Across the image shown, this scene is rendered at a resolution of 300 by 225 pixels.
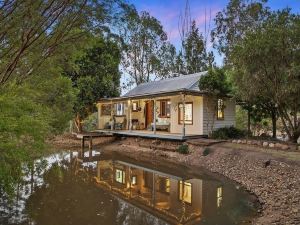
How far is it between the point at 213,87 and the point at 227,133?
9.98 feet

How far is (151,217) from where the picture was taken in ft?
28.3

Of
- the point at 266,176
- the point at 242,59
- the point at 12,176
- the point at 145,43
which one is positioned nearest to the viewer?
the point at 12,176

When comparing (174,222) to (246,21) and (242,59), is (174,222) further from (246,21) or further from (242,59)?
(246,21)

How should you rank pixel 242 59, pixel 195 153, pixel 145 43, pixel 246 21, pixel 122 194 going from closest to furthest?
pixel 122 194, pixel 242 59, pixel 195 153, pixel 246 21, pixel 145 43

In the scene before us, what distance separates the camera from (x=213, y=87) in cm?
1994

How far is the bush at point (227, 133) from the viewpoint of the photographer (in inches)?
780

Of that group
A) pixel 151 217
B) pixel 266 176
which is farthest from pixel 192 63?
pixel 151 217

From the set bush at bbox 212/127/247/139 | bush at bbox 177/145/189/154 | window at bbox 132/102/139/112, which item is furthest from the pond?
window at bbox 132/102/139/112

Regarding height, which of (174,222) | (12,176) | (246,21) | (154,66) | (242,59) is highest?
(246,21)

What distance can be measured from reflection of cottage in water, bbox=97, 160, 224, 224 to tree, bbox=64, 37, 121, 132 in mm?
12641

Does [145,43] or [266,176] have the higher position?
[145,43]

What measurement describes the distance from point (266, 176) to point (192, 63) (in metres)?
28.8

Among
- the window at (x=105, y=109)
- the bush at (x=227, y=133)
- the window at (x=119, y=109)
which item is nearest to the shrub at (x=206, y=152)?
the bush at (x=227, y=133)

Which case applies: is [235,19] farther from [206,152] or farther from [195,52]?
[206,152]
